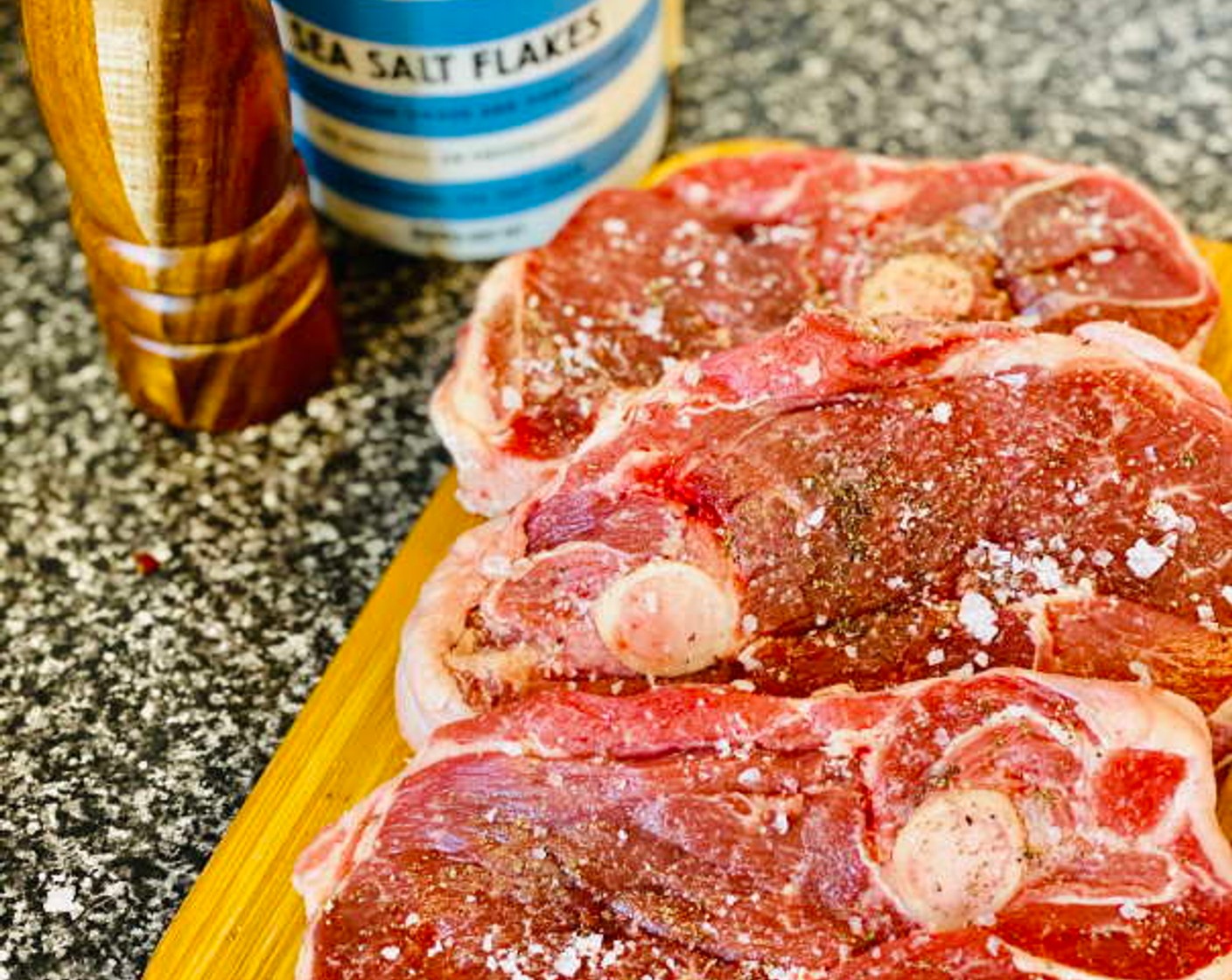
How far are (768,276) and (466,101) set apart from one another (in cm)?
38

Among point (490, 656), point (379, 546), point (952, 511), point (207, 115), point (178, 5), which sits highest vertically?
point (178, 5)

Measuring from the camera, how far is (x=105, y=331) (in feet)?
6.06

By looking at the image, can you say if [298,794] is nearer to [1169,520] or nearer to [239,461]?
[239,461]

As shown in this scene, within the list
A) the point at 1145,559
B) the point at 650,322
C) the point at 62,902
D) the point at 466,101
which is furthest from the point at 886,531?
the point at 62,902

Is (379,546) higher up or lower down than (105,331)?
lower down

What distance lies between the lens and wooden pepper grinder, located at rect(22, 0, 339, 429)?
1.48 m

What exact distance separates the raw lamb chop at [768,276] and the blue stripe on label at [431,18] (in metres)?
0.20

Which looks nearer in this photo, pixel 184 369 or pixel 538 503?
pixel 538 503

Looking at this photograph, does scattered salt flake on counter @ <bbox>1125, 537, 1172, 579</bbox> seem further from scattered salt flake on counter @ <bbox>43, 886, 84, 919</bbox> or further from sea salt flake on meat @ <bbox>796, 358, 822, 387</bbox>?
scattered salt flake on counter @ <bbox>43, 886, 84, 919</bbox>

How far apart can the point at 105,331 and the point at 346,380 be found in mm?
275

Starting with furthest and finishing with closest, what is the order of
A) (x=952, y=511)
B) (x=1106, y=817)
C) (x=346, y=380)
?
(x=346, y=380) → (x=952, y=511) → (x=1106, y=817)

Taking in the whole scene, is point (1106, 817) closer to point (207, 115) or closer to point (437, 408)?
point (437, 408)

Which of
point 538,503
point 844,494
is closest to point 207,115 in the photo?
point 538,503

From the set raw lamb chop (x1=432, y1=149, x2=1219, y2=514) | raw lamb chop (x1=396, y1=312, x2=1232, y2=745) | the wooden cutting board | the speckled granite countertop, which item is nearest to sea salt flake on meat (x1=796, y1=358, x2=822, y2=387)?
raw lamb chop (x1=396, y1=312, x2=1232, y2=745)
